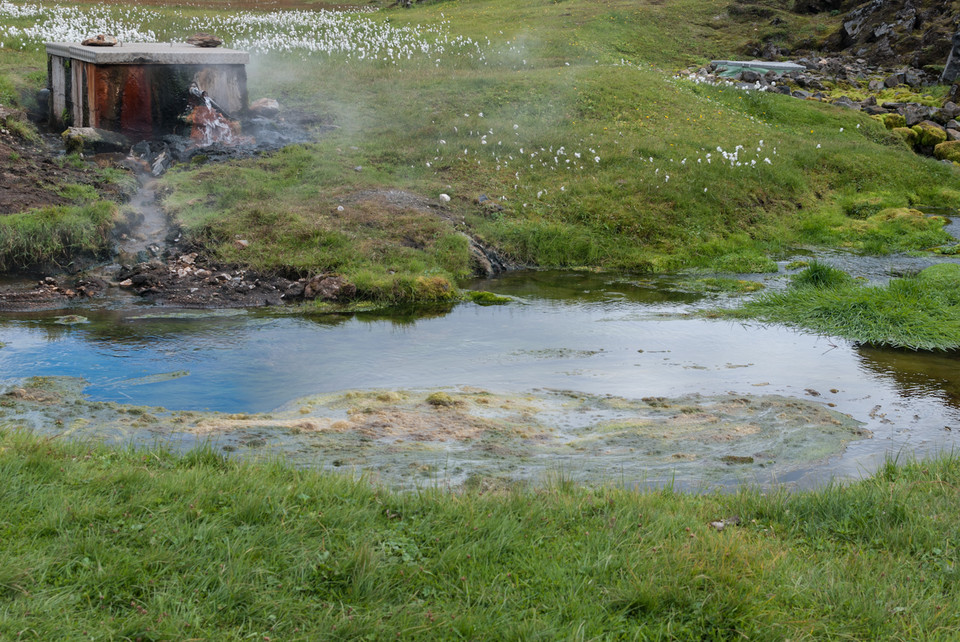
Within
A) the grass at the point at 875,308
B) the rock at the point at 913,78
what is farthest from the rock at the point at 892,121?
the grass at the point at 875,308

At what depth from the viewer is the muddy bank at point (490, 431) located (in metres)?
6.45

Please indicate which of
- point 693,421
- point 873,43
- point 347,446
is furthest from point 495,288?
point 873,43

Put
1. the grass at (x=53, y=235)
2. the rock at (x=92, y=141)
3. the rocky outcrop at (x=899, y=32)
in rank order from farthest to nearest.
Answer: the rocky outcrop at (x=899, y=32)
the rock at (x=92, y=141)
the grass at (x=53, y=235)

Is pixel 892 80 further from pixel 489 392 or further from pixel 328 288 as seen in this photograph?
pixel 489 392

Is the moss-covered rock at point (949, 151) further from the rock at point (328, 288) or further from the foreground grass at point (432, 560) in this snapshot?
the foreground grass at point (432, 560)

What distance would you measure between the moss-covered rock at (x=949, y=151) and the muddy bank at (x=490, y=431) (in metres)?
22.0

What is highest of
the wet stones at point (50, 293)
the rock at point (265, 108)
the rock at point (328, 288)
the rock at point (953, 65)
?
the rock at point (953, 65)

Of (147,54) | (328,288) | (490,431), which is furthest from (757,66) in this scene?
(490,431)

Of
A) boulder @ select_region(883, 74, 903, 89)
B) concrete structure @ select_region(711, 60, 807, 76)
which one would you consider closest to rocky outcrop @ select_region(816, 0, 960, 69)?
boulder @ select_region(883, 74, 903, 89)

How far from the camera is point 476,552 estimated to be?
457cm

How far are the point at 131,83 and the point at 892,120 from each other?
1007 inches

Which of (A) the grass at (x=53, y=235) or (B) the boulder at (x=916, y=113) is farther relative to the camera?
(B) the boulder at (x=916, y=113)

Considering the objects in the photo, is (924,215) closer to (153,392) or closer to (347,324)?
(347,324)

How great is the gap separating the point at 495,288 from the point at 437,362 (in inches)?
Result: 161
